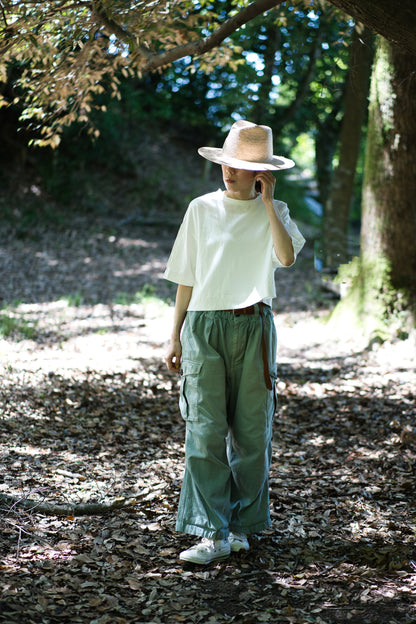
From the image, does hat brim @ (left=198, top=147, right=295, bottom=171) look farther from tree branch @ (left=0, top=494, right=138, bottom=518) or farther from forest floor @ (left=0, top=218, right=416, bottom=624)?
tree branch @ (left=0, top=494, right=138, bottom=518)

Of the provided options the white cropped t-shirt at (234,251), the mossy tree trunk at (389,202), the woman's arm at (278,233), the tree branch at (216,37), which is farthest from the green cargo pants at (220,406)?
the mossy tree trunk at (389,202)

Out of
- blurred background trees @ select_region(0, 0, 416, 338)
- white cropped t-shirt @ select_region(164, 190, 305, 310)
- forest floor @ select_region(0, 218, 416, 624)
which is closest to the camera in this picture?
forest floor @ select_region(0, 218, 416, 624)

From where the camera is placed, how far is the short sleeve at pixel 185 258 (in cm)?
341

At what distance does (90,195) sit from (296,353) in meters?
10.6

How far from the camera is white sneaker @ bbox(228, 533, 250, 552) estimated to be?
3486 mm

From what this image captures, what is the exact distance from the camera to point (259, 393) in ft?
10.9

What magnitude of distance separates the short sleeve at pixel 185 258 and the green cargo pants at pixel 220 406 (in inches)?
8.5

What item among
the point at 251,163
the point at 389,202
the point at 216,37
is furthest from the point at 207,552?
the point at 389,202

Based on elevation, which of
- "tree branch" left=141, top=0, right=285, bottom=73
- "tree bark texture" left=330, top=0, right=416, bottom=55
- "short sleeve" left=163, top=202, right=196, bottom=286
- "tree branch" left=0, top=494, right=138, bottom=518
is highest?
"tree branch" left=141, top=0, right=285, bottom=73

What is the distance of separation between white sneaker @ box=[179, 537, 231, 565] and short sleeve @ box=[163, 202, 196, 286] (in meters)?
1.41

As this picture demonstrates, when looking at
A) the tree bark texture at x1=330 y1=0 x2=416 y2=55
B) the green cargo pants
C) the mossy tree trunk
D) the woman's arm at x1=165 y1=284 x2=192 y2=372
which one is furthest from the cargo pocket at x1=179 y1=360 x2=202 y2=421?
the mossy tree trunk

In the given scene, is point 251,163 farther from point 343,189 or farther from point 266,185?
point 343,189

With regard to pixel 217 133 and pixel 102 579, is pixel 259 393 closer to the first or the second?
pixel 102 579

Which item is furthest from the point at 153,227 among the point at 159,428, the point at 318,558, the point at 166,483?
the point at 318,558
